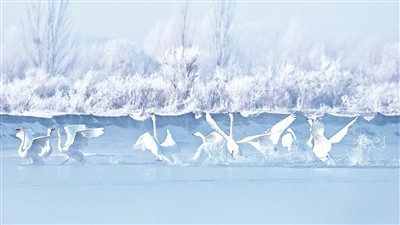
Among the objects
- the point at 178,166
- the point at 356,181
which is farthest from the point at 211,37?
the point at 356,181

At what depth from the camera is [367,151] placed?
10383mm

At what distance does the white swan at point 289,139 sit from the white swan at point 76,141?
1.75m

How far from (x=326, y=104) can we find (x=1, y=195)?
4380 millimetres

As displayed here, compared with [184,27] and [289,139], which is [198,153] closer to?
[289,139]

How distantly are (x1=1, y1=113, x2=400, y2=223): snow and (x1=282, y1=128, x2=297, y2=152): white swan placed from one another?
0.08 meters

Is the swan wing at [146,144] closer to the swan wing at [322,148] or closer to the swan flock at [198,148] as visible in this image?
the swan flock at [198,148]

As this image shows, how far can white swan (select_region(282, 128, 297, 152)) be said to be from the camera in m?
10.2

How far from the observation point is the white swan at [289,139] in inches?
402

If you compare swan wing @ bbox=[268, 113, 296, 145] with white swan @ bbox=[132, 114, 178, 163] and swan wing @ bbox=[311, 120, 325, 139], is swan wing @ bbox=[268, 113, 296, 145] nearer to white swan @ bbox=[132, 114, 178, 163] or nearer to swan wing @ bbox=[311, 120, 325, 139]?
swan wing @ bbox=[311, 120, 325, 139]

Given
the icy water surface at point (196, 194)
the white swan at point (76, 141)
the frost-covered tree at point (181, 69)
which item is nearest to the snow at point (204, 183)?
the icy water surface at point (196, 194)

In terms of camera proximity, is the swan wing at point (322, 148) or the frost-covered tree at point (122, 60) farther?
the frost-covered tree at point (122, 60)

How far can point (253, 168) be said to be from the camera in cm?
950

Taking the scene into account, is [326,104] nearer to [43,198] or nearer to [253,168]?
[253,168]

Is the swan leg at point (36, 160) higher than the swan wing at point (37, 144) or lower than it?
lower
